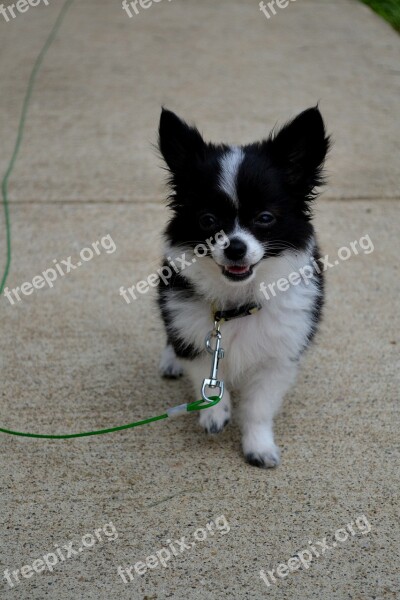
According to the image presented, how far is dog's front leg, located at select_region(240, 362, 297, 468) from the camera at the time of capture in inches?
126

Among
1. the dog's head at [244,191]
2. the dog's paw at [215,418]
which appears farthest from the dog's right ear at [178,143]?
the dog's paw at [215,418]

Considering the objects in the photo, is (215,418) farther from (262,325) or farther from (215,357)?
(262,325)

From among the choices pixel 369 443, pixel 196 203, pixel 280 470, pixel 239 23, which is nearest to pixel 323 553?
pixel 280 470


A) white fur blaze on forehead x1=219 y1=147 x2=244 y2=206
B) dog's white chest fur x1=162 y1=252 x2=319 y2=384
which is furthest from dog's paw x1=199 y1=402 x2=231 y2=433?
white fur blaze on forehead x1=219 y1=147 x2=244 y2=206

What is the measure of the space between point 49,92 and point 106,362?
4498mm

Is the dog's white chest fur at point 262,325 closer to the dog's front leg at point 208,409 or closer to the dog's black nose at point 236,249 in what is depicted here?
the dog's front leg at point 208,409

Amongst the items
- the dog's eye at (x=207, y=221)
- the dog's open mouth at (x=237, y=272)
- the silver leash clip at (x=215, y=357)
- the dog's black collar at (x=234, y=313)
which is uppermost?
the dog's eye at (x=207, y=221)

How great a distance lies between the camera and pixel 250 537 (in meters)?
2.80

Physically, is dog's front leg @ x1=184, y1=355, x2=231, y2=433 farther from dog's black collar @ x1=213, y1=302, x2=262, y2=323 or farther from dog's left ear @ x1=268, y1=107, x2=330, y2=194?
dog's left ear @ x1=268, y1=107, x2=330, y2=194

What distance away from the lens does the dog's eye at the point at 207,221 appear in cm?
290

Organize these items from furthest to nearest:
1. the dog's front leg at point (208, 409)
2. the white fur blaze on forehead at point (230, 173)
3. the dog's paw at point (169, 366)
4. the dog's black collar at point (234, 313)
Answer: the dog's paw at point (169, 366) < the dog's front leg at point (208, 409) < the dog's black collar at point (234, 313) < the white fur blaze on forehead at point (230, 173)

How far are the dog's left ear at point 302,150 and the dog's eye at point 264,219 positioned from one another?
24 cm

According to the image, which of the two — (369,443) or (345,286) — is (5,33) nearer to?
(345,286)

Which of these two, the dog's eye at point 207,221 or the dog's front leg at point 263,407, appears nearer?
the dog's eye at point 207,221
